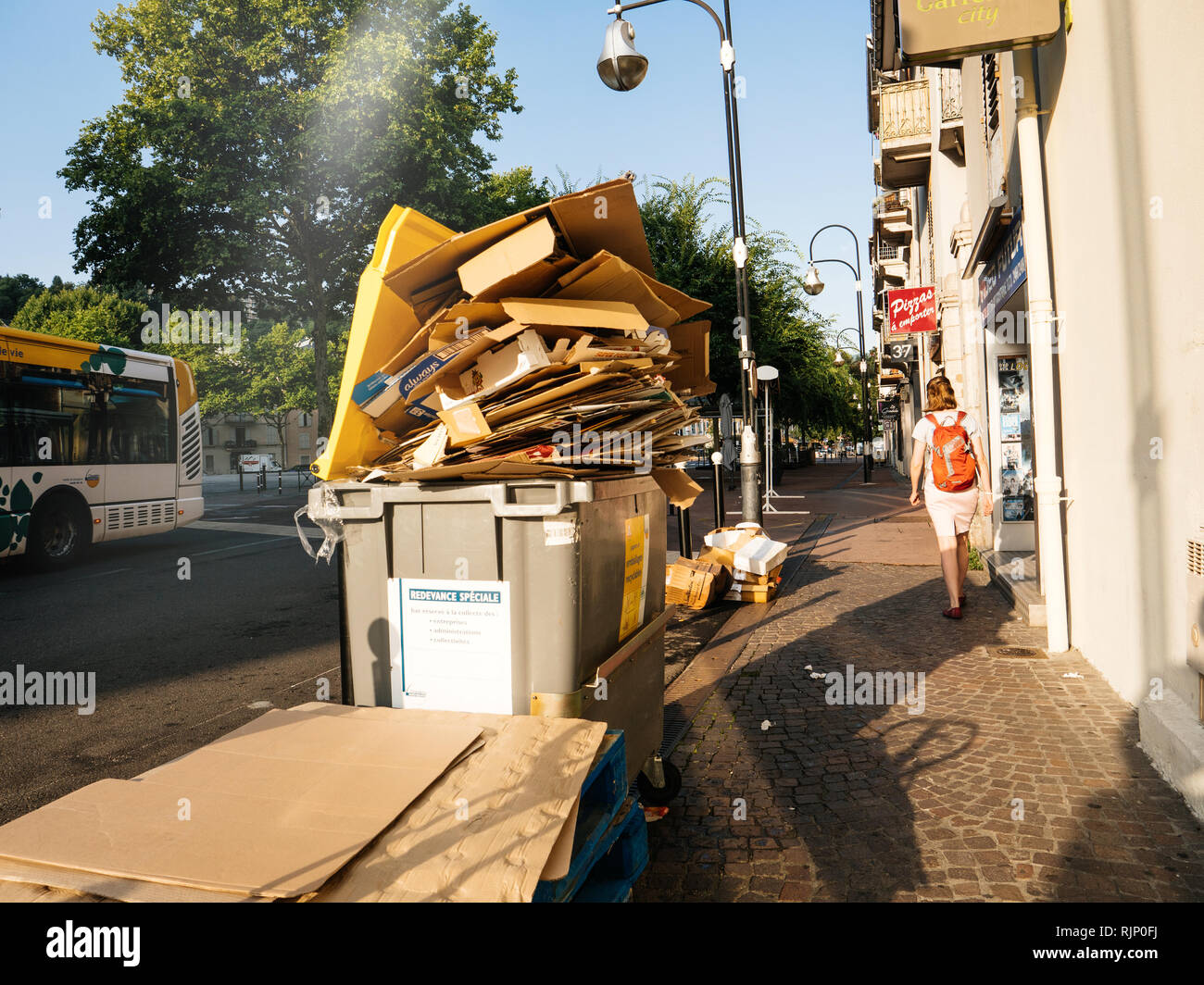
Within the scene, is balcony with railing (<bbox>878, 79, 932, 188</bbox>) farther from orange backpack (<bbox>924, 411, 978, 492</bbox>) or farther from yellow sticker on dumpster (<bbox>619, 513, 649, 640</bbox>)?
yellow sticker on dumpster (<bbox>619, 513, 649, 640</bbox>)

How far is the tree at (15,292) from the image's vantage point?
45062mm

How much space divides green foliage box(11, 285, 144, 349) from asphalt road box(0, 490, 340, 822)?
32078 mm

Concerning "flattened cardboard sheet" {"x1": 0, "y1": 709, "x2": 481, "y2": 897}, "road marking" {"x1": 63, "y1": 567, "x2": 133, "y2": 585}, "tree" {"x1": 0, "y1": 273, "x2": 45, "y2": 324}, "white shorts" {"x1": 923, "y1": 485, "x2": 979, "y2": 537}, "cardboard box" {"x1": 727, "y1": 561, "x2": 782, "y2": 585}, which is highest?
"tree" {"x1": 0, "y1": 273, "x2": 45, "y2": 324}

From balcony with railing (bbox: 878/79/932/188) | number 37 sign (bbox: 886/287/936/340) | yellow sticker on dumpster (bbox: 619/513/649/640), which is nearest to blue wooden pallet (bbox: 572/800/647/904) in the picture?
yellow sticker on dumpster (bbox: 619/513/649/640)

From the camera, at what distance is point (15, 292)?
46688 mm

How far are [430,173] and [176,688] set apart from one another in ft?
64.9

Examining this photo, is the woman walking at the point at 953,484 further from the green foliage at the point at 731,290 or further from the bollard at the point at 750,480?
the green foliage at the point at 731,290

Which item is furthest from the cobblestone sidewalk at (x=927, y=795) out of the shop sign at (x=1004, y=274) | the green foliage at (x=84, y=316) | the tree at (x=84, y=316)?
the green foliage at (x=84, y=316)

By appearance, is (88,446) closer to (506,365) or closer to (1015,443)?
(506,365)

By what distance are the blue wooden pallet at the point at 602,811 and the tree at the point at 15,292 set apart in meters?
52.3

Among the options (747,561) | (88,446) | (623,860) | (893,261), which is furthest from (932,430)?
(893,261)

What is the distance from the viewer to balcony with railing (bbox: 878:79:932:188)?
17.2 meters
